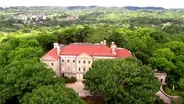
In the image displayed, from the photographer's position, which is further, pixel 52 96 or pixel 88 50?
pixel 88 50

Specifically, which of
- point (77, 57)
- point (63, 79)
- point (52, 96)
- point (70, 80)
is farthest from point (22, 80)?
point (77, 57)

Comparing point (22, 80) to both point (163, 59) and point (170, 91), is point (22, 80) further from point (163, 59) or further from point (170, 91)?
point (163, 59)

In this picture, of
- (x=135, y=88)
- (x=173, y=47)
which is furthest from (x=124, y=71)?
(x=173, y=47)

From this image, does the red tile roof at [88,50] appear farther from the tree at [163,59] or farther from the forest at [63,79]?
the tree at [163,59]

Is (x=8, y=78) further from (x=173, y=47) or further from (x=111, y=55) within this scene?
(x=173, y=47)

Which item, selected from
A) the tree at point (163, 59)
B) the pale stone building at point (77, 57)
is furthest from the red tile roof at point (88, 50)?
the tree at point (163, 59)

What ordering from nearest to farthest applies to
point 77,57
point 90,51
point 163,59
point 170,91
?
point 77,57, point 90,51, point 170,91, point 163,59
